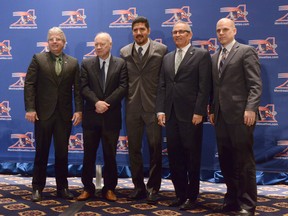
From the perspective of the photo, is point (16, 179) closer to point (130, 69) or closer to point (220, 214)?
point (130, 69)

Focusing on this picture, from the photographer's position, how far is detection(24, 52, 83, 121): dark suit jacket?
3848mm

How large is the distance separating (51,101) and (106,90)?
536mm

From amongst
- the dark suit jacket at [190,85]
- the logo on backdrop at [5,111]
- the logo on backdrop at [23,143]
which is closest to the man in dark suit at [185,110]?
the dark suit jacket at [190,85]

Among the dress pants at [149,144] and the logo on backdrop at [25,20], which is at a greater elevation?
the logo on backdrop at [25,20]

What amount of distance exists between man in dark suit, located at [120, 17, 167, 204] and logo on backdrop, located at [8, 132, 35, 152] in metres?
1.57

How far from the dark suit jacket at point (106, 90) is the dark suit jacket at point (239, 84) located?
3.25ft

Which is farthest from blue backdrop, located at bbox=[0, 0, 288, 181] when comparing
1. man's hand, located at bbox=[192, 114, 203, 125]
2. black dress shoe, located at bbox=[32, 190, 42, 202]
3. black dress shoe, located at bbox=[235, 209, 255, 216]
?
black dress shoe, located at bbox=[235, 209, 255, 216]

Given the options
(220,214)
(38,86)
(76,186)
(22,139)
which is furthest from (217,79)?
(22,139)

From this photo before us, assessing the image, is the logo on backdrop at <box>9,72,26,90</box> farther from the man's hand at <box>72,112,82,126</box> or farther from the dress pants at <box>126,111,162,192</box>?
the dress pants at <box>126,111,162,192</box>

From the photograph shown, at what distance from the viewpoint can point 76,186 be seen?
453 cm

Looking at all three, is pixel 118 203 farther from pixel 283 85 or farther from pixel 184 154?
pixel 283 85

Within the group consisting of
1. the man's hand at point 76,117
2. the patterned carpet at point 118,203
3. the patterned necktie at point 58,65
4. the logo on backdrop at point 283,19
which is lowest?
the patterned carpet at point 118,203

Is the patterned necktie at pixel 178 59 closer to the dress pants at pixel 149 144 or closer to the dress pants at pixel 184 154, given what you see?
the dress pants at pixel 184 154

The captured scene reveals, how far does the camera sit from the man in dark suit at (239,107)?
326cm
